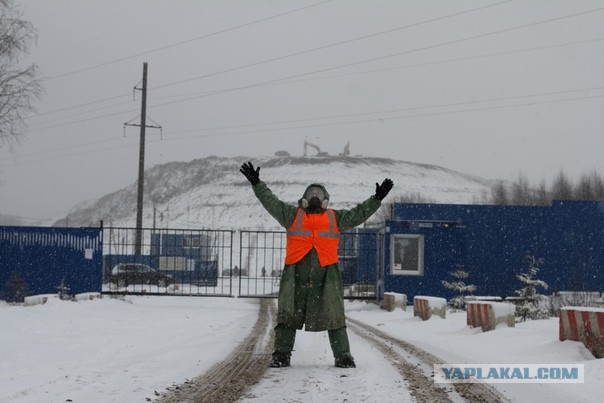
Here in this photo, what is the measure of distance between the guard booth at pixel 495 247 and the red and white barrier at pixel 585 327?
16.3 metres

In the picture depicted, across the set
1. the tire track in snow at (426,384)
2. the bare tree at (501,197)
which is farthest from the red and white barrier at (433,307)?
the bare tree at (501,197)

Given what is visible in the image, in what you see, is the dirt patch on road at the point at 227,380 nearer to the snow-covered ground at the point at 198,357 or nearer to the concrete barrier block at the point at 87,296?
the snow-covered ground at the point at 198,357

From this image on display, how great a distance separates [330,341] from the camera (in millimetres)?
7348

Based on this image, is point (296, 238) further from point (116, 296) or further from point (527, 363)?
point (116, 296)

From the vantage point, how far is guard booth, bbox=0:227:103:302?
2169 cm

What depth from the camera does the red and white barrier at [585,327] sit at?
8297 millimetres

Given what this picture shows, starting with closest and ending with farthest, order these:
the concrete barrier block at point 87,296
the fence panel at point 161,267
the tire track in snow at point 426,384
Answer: the tire track in snow at point 426,384 → the concrete barrier block at point 87,296 → the fence panel at point 161,267

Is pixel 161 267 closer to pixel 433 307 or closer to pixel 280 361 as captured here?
pixel 433 307

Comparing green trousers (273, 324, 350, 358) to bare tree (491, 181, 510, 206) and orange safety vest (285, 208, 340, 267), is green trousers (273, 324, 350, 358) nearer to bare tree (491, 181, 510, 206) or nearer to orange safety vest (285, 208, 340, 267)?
orange safety vest (285, 208, 340, 267)

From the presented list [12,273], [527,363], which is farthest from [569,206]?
[527,363]

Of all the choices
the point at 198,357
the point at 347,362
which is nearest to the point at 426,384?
the point at 347,362

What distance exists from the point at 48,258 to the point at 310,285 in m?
16.3

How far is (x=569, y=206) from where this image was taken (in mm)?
29172

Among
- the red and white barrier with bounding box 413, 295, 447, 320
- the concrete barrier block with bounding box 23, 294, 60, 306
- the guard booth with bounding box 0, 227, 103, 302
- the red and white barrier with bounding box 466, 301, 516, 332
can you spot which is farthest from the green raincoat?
the guard booth with bounding box 0, 227, 103, 302
